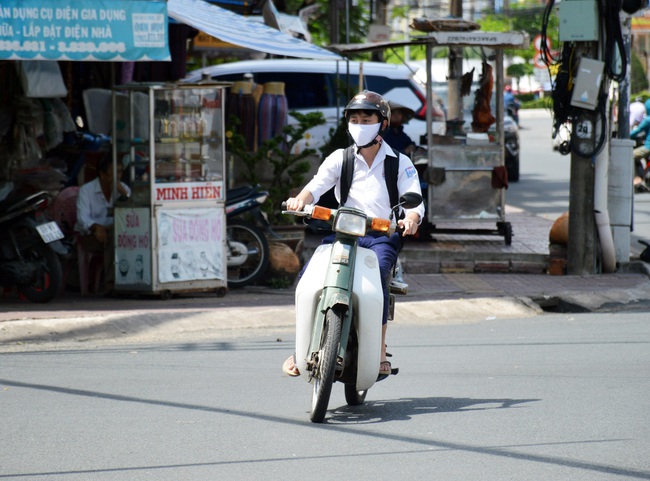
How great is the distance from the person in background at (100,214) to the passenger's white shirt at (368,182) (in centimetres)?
482

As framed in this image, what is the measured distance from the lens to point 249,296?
1086 centimetres

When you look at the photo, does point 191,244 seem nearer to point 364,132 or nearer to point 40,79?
point 40,79

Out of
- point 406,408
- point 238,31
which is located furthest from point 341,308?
point 238,31

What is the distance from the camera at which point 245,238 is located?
11367mm

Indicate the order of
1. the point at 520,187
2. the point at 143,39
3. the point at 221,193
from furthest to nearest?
the point at 520,187
the point at 221,193
the point at 143,39

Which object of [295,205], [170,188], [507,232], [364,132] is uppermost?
[364,132]

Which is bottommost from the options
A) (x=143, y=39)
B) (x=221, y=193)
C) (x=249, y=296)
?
(x=249, y=296)

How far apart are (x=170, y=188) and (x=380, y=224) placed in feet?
16.7

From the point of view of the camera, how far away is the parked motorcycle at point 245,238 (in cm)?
1117

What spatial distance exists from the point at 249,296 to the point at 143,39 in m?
2.72

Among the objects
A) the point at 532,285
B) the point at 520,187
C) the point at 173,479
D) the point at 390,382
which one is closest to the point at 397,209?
the point at 390,382

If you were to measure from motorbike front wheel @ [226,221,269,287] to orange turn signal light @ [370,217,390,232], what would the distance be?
5479 millimetres

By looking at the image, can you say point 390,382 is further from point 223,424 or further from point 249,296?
point 249,296

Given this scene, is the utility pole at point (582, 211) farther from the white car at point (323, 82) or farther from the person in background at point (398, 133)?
the white car at point (323, 82)
